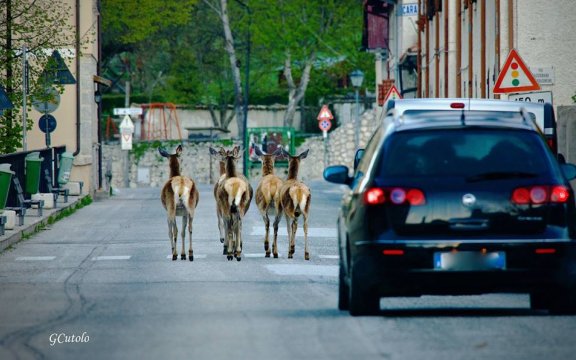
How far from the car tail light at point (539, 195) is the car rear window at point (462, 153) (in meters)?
0.16

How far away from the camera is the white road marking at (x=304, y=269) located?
59.6ft

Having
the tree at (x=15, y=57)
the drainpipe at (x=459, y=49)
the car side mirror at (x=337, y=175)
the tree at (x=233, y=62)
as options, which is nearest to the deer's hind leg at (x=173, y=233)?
the car side mirror at (x=337, y=175)

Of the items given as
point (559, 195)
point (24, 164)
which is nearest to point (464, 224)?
point (559, 195)

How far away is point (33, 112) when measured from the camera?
4616 cm

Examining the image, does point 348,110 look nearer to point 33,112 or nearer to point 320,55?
point 320,55

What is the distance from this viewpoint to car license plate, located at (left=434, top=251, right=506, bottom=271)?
11867 millimetres

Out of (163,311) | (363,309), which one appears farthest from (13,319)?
(363,309)

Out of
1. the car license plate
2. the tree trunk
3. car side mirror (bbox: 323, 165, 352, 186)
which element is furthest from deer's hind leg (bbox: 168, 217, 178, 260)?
the tree trunk

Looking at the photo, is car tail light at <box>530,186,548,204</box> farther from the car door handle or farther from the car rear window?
the car door handle

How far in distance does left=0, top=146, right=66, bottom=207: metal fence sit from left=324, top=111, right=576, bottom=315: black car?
17916mm

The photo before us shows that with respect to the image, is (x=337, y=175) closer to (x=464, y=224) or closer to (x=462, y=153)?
(x=462, y=153)

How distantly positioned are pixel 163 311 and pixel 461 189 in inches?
113

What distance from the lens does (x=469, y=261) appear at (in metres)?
11.9

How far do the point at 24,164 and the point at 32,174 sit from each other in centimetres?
75
